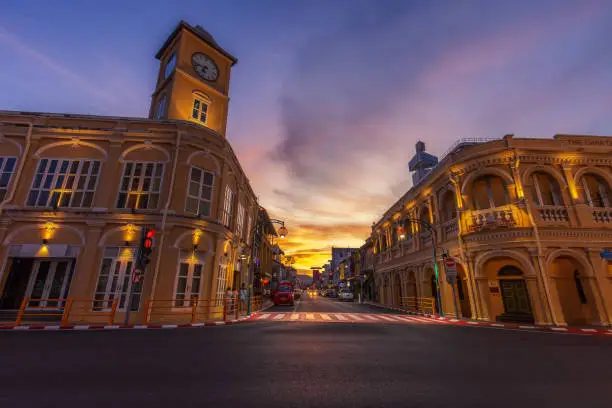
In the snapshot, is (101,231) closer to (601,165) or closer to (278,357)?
(278,357)

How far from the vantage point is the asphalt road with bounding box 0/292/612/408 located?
4020 mm

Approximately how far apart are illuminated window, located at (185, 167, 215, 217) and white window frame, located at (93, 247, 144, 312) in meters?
3.95

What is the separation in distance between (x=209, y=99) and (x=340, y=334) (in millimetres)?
18976

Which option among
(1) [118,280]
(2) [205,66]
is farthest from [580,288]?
(2) [205,66]

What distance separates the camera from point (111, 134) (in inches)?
654

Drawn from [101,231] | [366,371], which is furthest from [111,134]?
[366,371]

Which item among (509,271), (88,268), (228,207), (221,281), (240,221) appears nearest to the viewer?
(88,268)

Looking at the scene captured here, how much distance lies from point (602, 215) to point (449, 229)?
8.10 m

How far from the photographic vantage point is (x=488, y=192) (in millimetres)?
17453

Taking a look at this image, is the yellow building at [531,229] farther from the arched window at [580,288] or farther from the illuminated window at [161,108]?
the illuminated window at [161,108]

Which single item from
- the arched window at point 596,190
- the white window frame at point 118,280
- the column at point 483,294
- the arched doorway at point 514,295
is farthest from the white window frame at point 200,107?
the arched window at point 596,190

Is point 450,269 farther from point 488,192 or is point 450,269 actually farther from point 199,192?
point 199,192

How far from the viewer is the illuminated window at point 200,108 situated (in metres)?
19.9

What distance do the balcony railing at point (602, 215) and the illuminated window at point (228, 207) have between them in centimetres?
2256
